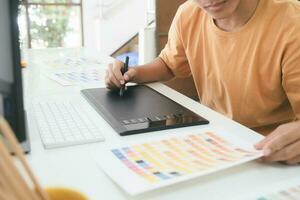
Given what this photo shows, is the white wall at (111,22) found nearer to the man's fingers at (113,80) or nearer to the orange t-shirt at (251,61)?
the orange t-shirt at (251,61)

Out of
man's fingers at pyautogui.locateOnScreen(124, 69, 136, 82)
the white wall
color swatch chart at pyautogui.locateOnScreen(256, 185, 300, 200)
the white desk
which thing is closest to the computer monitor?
the white desk

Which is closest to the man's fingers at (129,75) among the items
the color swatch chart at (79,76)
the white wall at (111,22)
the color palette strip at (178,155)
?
the color swatch chart at (79,76)

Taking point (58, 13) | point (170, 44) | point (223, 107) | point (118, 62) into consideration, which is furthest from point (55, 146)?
point (58, 13)

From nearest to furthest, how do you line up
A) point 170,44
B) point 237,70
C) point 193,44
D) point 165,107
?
point 165,107, point 237,70, point 193,44, point 170,44

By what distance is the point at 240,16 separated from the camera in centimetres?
99

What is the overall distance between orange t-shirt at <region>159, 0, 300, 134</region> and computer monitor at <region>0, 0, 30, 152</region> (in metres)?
0.65

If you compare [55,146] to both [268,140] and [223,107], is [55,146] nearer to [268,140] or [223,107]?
[268,140]

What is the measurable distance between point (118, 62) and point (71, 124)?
15.8 inches

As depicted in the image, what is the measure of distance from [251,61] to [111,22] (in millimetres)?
3847

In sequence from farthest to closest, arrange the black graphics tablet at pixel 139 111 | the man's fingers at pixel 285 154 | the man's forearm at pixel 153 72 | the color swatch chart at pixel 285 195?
the man's forearm at pixel 153 72
the black graphics tablet at pixel 139 111
the man's fingers at pixel 285 154
the color swatch chart at pixel 285 195

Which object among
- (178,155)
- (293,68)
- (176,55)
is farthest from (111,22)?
(178,155)

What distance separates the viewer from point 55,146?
646 millimetres

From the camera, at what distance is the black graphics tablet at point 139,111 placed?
0.74m

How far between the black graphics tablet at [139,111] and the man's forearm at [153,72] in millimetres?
84
